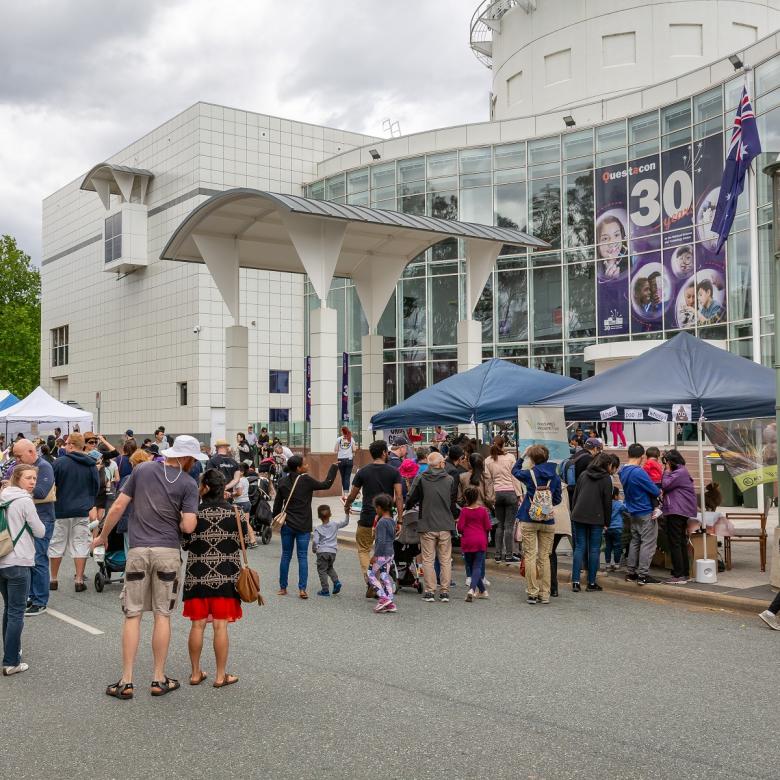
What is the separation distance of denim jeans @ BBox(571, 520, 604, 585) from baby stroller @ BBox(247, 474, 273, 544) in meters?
6.54

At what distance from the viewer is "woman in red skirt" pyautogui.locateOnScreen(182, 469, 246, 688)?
6.88 m

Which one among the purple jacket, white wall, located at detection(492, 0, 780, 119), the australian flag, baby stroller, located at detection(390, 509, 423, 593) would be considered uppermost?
white wall, located at detection(492, 0, 780, 119)

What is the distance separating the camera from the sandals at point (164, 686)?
21.8 feet

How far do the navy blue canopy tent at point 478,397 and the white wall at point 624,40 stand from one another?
81.6ft

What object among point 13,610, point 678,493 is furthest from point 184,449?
point 678,493

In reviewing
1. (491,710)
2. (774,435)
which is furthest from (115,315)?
(491,710)

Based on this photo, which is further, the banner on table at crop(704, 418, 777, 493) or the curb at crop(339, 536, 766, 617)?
the banner on table at crop(704, 418, 777, 493)

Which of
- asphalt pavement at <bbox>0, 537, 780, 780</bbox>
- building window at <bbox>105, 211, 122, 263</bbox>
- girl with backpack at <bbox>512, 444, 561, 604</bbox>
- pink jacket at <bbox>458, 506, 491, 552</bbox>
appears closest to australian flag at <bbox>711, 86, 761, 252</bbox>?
girl with backpack at <bbox>512, 444, 561, 604</bbox>

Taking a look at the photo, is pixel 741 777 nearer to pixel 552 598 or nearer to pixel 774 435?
pixel 552 598

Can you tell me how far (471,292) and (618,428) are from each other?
678cm

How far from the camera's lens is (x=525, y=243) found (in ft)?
86.6

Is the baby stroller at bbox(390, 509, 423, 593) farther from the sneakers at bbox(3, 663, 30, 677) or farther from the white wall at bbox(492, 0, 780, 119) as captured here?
the white wall at bbox(492, 0, 780, 119)

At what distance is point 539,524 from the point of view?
34.4ft

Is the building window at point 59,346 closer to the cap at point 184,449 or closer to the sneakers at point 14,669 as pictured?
the sneakers at point 14,669
